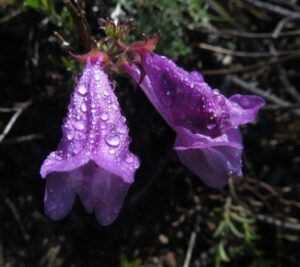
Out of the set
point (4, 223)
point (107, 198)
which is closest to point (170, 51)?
point (107, 198)

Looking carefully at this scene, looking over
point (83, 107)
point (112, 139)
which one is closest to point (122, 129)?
point (112, 139)

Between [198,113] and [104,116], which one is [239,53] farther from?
[104,116]

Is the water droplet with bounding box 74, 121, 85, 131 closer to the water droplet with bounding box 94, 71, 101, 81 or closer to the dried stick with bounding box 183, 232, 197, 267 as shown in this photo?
the water droplet with bounding box 94, 71, 101, 81

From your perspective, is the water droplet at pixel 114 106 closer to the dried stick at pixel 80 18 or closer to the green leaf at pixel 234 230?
the dried stick at pixel 80 18

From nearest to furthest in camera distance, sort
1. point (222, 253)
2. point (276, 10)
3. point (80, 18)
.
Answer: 1. point (80, 18)
2. point (222, 253)
3. point (276, 10)

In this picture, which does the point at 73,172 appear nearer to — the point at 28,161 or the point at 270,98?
the point at 28,161

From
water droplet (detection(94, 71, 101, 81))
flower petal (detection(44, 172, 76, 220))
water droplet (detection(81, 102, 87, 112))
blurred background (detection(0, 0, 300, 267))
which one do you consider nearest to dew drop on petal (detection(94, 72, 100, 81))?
water droplet (detection(94, 71, 101, 81))
